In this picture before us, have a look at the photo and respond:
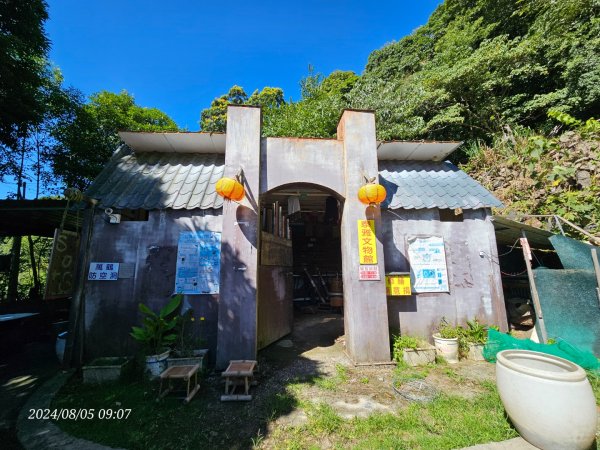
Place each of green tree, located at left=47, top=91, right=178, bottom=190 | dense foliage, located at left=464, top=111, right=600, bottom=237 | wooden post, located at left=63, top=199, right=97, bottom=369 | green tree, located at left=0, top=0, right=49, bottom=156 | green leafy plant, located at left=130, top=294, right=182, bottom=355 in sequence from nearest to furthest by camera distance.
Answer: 1. green leafy plant, located at left=130, top=294, right=182, bottom=355
2. wooden post, located at left=63, top=199, right=97, bottom=369
3. dense foliage, located at left=464, top=111, right=600, bottom=237
4. green tree, located at left=0, top=0, right=49, bottom=156
5. green tree, located at left=47, top=91, right=178, bottom=190

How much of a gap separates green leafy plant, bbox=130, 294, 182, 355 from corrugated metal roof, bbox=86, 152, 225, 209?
2.38 meters

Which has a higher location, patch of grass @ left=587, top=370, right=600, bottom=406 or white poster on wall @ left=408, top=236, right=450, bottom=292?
white poster on wall @ left=408, top=236, right=450, bottom=292

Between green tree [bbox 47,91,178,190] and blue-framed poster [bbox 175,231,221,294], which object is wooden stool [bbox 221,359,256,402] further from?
green tree [bbox 47,91,178,190]

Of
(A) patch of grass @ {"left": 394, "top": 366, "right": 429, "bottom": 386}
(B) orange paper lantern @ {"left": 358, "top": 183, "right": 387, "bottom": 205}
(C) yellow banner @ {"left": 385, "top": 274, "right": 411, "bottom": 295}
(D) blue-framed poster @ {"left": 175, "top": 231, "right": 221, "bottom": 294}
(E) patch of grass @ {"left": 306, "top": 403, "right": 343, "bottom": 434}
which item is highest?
(B) orange paper lantern @ {"left": 358, "top": 183, "right": 387, "bottom": 205}

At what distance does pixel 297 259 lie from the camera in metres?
14.2

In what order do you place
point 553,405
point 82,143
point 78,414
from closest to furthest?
point 553,405 → point 78,414 → point 82,143

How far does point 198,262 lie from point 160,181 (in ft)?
8.50

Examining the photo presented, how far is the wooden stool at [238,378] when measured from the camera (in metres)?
4.45

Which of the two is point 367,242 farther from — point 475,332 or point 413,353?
point 475,332

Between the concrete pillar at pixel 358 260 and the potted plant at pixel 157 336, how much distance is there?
3.95 m

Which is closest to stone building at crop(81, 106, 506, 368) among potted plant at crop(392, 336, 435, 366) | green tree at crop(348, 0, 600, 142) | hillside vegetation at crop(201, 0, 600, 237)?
potted plant at crop(392, 336, 435, 366)

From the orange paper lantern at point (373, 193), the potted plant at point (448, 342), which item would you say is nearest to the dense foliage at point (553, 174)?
the potted plant at point (448, 342)

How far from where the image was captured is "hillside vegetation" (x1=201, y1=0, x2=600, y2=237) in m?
8.84

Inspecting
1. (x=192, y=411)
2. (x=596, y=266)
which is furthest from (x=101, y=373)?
(x=596, y=266)
